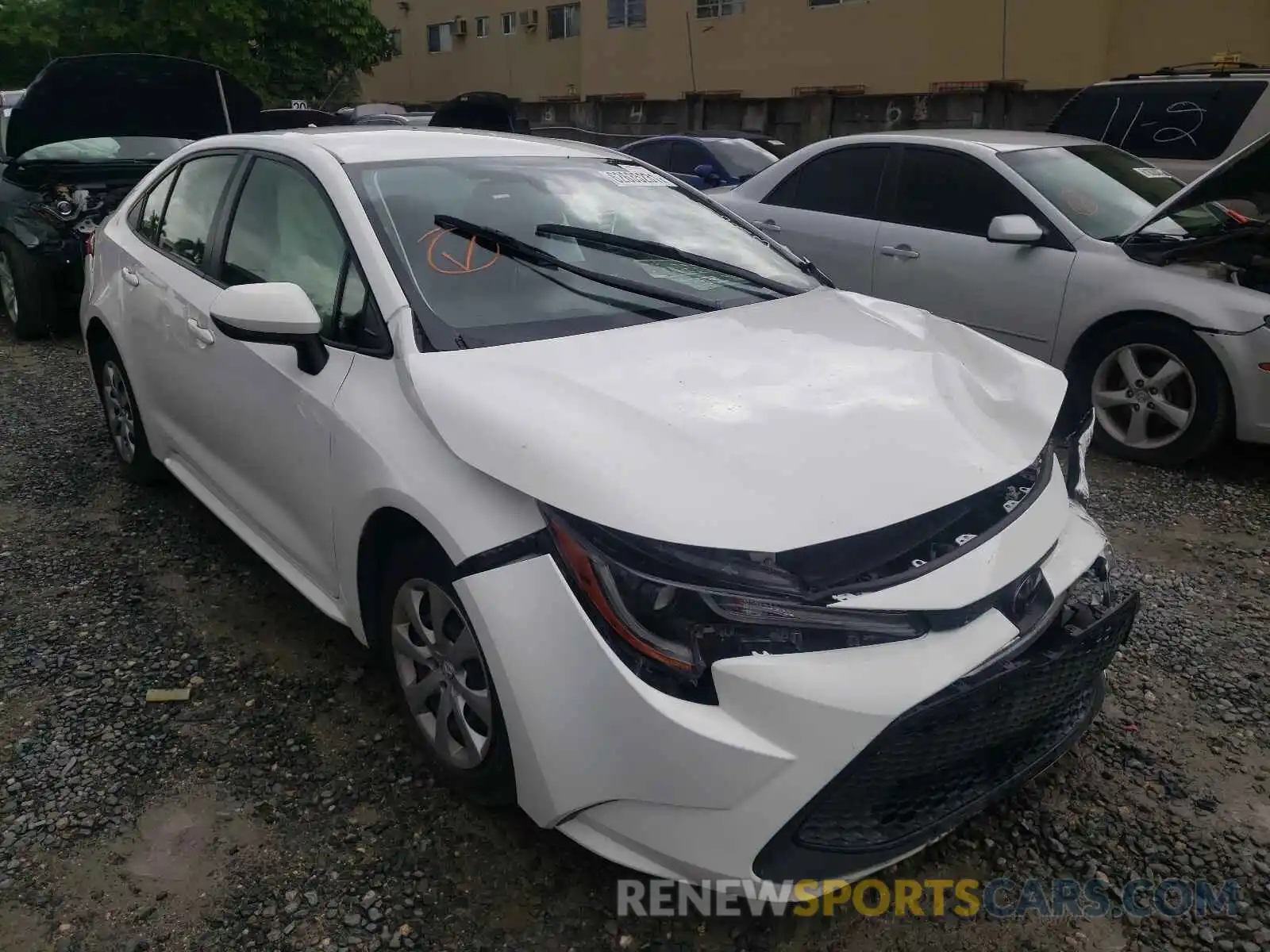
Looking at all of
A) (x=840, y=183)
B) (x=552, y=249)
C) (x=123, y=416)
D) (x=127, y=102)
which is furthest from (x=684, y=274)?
(x=127, y=102)

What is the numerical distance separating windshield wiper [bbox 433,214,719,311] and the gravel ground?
1409 millimetres

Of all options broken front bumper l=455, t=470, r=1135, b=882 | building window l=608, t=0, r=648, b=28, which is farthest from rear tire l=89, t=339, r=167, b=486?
building window l=608, t=0, r=648, b=28

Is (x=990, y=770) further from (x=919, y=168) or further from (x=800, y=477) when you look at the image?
(x=919, y=168)

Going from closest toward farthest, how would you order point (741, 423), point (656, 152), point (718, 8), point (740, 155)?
1. point (741, 423)
2. point (740, 155)
3. point (656, 152)
4. point (718, 8)

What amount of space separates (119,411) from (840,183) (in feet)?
14.1

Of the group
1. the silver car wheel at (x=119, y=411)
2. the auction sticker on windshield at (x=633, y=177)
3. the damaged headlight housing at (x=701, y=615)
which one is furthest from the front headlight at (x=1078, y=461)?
the silver car wheel at (x=119, y=411)

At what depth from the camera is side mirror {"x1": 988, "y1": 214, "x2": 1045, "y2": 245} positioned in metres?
5.05

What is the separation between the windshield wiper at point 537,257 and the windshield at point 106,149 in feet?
18.6

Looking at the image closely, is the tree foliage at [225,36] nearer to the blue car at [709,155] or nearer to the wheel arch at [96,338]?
the blue car at [709,155]

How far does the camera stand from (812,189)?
637 centimetres

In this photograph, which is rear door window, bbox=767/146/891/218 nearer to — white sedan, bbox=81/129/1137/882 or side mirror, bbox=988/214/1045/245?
side mirror, bbox=988/214/1045/245

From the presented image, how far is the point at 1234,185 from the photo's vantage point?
4820 millimetres

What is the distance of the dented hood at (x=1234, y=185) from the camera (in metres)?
4.68

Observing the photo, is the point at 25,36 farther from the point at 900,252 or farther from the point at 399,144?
the point at 399,144
